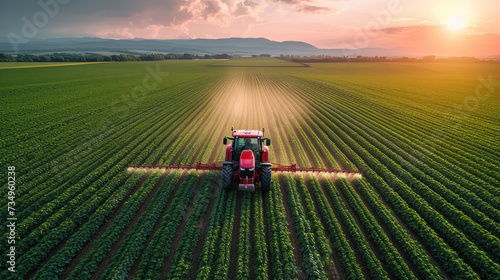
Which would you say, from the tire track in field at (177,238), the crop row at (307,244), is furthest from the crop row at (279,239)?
the tire track in field at (177,238)

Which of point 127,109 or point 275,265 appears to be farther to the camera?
point 127,109

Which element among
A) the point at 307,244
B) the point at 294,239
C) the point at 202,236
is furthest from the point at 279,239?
the point at 202,236

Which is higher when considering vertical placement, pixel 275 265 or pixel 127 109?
pixel 127 109

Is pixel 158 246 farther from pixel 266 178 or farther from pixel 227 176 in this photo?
pixel 266 178

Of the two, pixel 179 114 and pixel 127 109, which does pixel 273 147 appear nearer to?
pixel 179 114

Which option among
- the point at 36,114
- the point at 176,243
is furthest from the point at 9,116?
the point at 176,243

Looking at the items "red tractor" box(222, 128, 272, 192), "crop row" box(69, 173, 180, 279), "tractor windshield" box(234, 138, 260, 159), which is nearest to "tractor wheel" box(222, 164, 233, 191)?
"red tractor" box(222, 128, 272, 192)

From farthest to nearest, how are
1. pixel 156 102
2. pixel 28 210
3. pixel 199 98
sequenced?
pixel 199 98 < pixel 156 102 < pixel 28 210

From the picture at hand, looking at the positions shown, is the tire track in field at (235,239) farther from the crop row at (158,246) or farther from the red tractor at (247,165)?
the crop row at (158,246)
